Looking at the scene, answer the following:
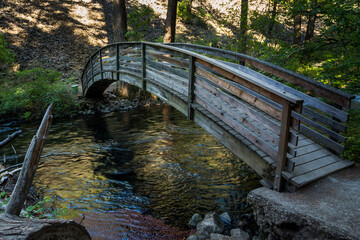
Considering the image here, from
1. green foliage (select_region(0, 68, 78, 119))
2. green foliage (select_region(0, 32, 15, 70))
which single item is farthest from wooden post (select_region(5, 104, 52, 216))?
green foliage (select_region(0, 32, 15, 70))

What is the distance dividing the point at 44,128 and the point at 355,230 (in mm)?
3349

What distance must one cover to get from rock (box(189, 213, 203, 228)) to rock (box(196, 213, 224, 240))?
27cm

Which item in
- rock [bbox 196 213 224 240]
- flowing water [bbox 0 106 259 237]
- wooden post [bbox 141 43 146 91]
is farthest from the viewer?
wooden post [bbox 141 43 146 91]

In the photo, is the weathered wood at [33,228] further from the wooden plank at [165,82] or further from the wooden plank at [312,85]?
the wooden plank at [165,82]

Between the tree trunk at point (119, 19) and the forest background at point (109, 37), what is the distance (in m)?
0.04

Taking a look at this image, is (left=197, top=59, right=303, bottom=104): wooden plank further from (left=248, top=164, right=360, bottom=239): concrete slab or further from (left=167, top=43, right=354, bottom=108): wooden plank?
(left=248, top=164, right=360, bottom=239): concrete slab

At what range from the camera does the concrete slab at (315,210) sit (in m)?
2.65

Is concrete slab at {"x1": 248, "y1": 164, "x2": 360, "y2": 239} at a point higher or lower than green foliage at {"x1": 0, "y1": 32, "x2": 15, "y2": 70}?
lower

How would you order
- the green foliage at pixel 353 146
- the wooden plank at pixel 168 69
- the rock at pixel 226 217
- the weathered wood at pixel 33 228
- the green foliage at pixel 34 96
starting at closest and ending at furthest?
the weathered wood at pixel 33 228, the rock at pixel 226 217, the green foliage at pixel 353 146, the wooden plank at pixel 168 69, the green foliage at pixel 34 96

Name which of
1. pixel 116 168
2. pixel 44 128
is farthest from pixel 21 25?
pixel 44 128

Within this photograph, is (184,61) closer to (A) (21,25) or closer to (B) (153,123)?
(B) (153,123)

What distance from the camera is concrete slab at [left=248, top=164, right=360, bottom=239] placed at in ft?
8.71

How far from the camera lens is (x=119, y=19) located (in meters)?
12.9

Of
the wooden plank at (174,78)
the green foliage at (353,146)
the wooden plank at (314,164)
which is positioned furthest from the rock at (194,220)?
the green foliage at (353,146)
